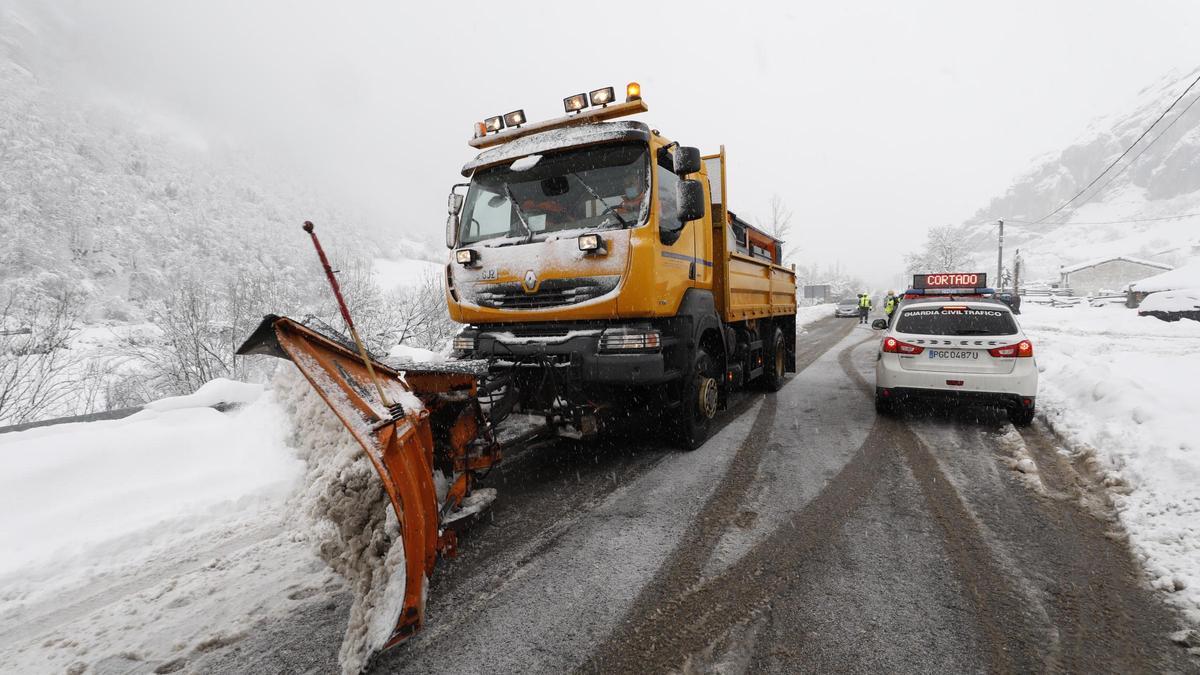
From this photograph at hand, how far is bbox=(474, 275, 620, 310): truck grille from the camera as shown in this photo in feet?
13.9

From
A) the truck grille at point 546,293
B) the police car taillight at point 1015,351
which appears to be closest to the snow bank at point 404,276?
the truck grille at point 546,293

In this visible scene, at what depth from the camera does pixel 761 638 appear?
2.32m

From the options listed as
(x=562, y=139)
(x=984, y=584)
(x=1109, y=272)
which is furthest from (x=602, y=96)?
(x=1109, y=272)

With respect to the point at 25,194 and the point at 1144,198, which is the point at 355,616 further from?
the point at 1144,198

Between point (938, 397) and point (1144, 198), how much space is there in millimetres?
245234

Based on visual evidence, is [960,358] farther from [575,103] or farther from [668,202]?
[575,103]

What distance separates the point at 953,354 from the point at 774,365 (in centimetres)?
282

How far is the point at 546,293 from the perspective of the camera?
14.5 feet

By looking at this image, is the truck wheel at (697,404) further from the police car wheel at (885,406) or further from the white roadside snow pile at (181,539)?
the white roadside snow pile at (181,539)

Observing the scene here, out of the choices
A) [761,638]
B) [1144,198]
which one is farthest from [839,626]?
[1144,198]

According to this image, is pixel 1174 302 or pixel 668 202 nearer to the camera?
pixel 668 202

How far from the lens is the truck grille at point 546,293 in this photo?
4242 mm

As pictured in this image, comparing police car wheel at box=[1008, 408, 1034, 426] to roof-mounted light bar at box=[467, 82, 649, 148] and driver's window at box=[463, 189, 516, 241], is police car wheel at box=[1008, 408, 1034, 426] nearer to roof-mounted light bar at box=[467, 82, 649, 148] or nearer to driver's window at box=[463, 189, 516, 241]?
roof-mounted light bar at box=[467, 82, 649, 148]

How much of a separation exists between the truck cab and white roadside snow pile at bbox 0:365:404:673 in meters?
1.49
